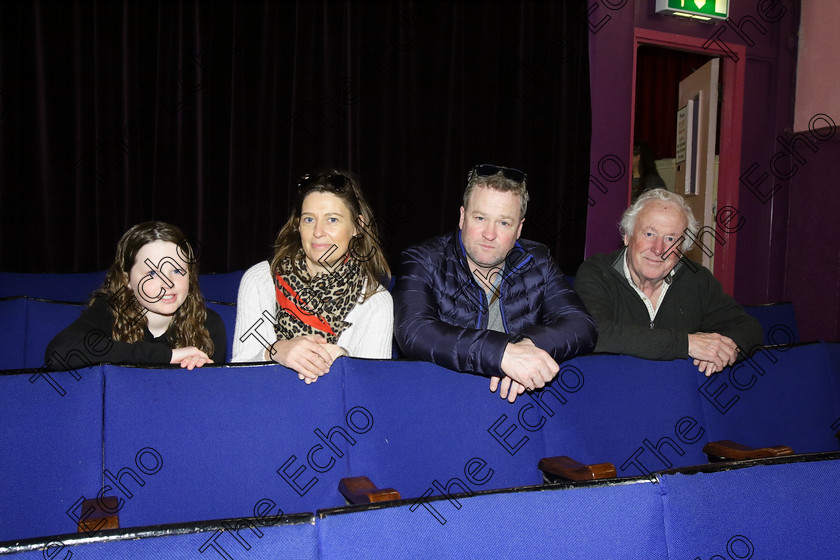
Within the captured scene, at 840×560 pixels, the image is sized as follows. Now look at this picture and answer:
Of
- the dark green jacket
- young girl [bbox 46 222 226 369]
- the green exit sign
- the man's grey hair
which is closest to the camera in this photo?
young girl [bbox 46 222 226 369]

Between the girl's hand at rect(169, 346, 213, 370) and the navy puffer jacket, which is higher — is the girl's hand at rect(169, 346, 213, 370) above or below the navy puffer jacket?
below

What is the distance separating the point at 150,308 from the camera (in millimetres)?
1891

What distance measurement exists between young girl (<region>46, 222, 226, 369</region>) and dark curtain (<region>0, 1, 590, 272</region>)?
6.63 feet

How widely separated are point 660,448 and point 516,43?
347cm

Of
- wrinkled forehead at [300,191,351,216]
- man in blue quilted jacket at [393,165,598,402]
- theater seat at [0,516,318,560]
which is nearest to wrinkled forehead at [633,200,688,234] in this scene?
man in blue quilted jacket at [393,165,598,402]

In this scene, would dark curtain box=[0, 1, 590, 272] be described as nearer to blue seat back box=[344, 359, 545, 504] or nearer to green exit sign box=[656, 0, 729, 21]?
green exit sign box=[656, 0, 729, 21]

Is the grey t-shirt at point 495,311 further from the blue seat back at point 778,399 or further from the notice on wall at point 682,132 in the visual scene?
the notice on wall at point 682,132

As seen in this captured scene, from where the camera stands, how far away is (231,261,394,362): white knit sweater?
193 centimetres

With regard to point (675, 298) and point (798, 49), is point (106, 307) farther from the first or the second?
point (798, 49)

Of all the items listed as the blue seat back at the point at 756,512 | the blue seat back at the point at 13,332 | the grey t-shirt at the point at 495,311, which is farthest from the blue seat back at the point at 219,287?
the blue seat back at the point at 756,512

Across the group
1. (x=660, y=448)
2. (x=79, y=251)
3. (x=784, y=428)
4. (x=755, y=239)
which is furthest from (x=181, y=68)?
(x=755, y=239)

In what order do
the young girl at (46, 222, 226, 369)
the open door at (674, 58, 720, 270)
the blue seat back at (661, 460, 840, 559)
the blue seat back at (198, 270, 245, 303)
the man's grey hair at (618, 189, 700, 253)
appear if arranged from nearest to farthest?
1. the blue seat back at (661, 460, 840, 559)
2. the young girl at (46, 222, 226, 369)
3. the man's grey hair at (618, 189, 700, 253)
4. the blue seat back at (198, 270, 245, 303)
5. the open door at (674, 58, 720, 270)

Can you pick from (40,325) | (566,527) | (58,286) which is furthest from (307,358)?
(58,286)

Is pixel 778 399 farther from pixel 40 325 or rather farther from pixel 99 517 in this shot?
pixel 40 325
